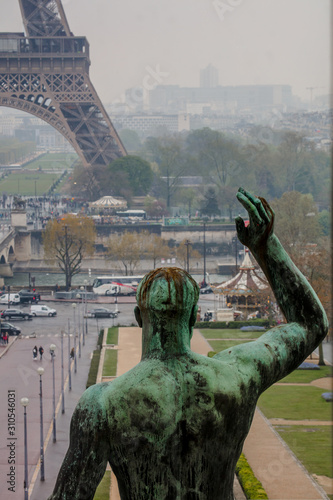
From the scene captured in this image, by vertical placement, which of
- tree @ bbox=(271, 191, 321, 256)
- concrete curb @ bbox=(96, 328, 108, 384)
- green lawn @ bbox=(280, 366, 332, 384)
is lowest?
green lawn @ bbox=(280, 366, 332, 384)

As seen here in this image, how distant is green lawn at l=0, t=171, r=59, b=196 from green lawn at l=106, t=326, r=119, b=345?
83.6 metres

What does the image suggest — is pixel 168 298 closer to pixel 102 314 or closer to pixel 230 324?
pixel 230 324

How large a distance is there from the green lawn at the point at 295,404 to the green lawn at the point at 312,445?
1.48 meters

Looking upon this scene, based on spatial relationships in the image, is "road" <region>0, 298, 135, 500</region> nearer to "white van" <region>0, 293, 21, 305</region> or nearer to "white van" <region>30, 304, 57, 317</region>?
"white van" <region>30, 304, 57, 317</region>

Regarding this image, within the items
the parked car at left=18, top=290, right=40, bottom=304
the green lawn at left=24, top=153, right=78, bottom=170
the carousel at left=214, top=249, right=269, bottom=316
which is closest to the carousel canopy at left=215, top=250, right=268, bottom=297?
the carousel at left=214, top=249, right=269, bottom=316

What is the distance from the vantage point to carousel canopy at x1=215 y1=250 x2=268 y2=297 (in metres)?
53.6

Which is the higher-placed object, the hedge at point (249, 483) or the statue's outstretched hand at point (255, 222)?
the statue's outstretched hand at point (255, 222)

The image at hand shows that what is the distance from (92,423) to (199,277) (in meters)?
69.4

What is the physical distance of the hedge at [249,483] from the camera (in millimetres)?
20562

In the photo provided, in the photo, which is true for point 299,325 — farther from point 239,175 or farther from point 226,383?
point 239,175

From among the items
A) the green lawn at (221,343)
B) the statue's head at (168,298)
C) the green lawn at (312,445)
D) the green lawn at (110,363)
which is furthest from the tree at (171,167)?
the statue's head at (168,298)

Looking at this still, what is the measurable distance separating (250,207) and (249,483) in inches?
702

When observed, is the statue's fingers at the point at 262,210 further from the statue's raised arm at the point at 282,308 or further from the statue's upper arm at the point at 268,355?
the statue's upper arm at the point at 268,355

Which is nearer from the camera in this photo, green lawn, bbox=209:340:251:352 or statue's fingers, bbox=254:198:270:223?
→ statue's fingers, bbox=254:198:270:223
